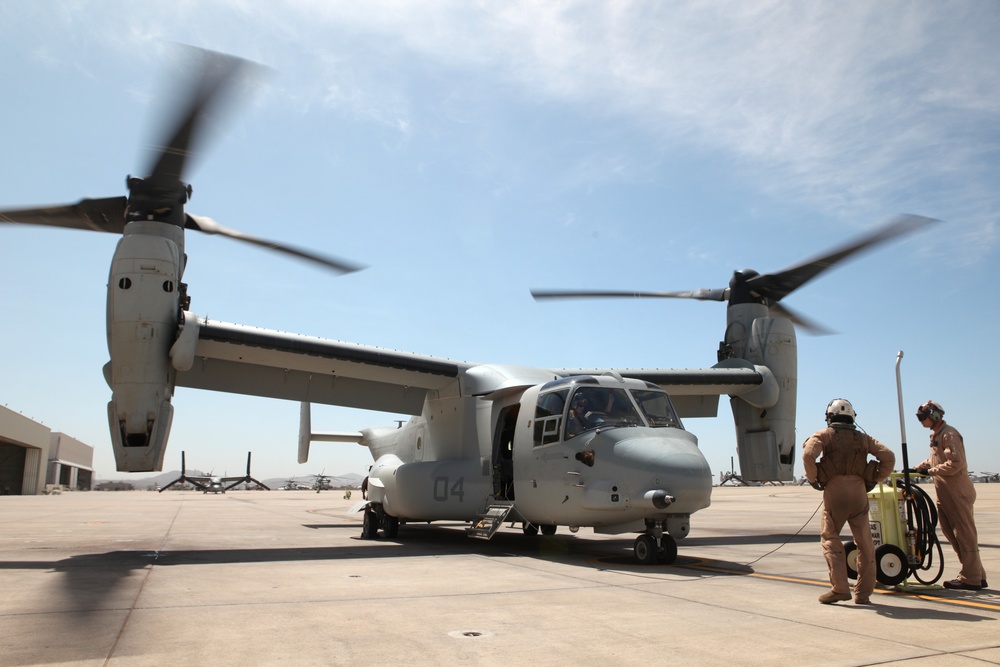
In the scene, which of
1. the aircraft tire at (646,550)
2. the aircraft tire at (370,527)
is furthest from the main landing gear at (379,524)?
the aircraft tire at (646,550)

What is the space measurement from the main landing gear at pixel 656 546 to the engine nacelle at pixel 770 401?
275 inches

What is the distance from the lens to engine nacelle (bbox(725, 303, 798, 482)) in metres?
15.3

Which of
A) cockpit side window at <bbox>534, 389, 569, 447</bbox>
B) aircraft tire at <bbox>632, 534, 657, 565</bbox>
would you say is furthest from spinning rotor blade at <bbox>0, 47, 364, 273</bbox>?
aircraft tire at <bbox>632, 534, 657, 565</bbox>

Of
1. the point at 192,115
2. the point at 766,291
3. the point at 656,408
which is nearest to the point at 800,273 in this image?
the point at 766,291

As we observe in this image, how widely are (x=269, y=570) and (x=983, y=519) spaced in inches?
656

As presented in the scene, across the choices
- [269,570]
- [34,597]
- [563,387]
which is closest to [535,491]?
[563,387]

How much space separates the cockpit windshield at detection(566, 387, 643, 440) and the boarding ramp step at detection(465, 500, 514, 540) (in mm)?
1866

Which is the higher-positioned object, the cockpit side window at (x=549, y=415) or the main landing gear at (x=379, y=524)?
the cockpit side window at (x=549, y=415)

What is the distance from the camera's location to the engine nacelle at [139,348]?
411 inches

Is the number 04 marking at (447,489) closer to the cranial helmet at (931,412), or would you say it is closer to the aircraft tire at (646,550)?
the aircraft tire at (646,550)

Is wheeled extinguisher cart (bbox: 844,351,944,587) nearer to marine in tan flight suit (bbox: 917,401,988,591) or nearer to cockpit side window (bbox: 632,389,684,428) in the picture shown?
marine in tan flight suit (bbox: 917,401,988,591)

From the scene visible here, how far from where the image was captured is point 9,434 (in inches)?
2025

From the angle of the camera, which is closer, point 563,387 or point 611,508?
point 611,508

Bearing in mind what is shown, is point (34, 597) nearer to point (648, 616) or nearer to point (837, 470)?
point (648, 616)
